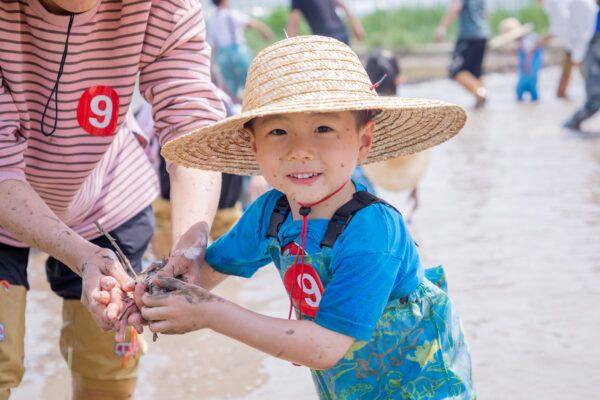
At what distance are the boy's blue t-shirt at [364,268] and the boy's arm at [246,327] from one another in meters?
0.04

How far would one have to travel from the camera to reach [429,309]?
2328 millimetres

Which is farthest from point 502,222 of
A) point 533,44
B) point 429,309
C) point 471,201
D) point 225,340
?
point 533,44

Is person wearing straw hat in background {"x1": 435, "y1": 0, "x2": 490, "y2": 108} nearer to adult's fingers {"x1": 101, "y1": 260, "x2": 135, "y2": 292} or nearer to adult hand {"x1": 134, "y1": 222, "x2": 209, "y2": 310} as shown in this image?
adult hand {"x1": 134, "y1": 222, "x2": 209, "y2": 310}

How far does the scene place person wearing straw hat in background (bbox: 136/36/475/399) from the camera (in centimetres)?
209

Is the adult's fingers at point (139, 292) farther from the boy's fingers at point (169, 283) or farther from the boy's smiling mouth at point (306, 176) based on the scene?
the boy's smiling mouth at point (306, 176)

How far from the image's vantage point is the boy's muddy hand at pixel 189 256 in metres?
2.34

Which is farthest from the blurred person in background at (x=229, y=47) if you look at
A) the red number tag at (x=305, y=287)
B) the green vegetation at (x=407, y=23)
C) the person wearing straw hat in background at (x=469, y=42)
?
the green vegetation at (x=407, y=23)

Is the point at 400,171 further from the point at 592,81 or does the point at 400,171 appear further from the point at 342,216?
the point at 592,81

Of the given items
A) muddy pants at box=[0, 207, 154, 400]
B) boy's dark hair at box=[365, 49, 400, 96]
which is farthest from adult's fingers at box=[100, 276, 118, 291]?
boy's dark hair at box=[365, 49, 400, 96]

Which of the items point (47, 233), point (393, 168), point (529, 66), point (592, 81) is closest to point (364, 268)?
point (47, 233)

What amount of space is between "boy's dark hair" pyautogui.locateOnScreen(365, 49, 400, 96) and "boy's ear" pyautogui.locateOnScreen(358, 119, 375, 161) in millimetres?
3546

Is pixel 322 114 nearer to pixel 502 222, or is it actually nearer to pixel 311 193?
pixel 311 193

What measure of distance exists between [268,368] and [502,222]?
2.62 m

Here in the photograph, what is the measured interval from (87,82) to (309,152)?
0.76 meters
